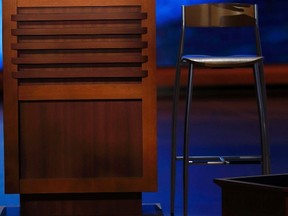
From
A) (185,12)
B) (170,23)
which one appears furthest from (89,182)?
(170,23)

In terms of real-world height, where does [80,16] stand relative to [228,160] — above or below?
above

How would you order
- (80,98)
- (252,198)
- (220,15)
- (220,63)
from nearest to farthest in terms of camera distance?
(252,198) → (220,63) → (80,98) → (220,15)

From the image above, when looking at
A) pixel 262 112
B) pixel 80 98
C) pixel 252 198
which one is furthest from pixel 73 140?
pixel 252 198

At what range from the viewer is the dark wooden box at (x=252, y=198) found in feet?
3.96

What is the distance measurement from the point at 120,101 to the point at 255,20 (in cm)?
61

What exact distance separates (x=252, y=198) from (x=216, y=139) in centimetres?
416

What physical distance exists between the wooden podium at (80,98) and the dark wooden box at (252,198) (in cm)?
115

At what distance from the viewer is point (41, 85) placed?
251 centimetres

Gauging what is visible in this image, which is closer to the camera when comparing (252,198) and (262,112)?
(252,198)

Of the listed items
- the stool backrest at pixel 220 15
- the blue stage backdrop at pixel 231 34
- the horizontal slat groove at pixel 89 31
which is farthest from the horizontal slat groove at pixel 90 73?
the blue stage backdrop at pixel 231 34

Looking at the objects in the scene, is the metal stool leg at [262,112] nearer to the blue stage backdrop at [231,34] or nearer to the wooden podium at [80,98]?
the wooden podium at [80,98]

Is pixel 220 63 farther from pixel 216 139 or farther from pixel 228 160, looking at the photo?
pixel 216 139

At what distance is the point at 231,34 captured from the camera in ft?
30.0

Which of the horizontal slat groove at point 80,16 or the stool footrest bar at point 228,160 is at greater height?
the horizontal slat groove at point 80,16
